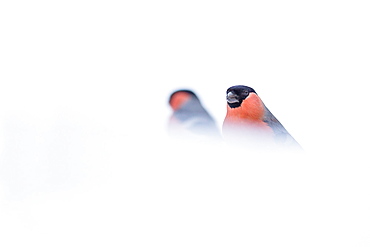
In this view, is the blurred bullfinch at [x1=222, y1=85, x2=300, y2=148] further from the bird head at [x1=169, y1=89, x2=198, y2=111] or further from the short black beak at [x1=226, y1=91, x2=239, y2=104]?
the bird head at [x1=169, y1=89, x2=198, y2=111]

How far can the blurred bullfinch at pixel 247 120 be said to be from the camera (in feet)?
A: 6.21

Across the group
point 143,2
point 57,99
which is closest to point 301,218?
point 57,99

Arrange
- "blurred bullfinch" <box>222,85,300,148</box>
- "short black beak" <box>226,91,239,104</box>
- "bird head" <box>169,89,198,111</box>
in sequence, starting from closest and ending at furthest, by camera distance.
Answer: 1. "blurred bullfinch" <box>222,85,300,148</box>
2. "short black beak" <box>226,91,239,104</box>
3. "bird head" <box>169,89,198,111</box>

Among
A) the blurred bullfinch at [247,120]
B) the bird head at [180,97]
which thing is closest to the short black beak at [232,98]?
the blurred bullfinch at [247,120]

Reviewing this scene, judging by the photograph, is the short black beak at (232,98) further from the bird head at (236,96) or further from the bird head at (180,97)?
the bird head at (180,97)

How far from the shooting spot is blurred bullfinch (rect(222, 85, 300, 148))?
1.89 m

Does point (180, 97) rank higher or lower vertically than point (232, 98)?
higher

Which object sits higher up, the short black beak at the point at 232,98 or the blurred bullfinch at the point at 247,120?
the short black beak at the point at 232,98

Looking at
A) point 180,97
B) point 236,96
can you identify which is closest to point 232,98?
point 236,96

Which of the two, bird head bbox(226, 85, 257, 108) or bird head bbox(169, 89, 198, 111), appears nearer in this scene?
bird head bbox(226, 85, 257, 108)

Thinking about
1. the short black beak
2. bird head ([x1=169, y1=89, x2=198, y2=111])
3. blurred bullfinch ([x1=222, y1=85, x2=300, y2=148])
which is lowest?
blurred bullfinch ([x1=222, y1=85, x2=300, y2=148])

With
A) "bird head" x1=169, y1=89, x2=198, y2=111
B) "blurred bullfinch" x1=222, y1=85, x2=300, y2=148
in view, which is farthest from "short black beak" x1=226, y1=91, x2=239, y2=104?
"bird head" x1=169, y1=89, x2=198, y2=111

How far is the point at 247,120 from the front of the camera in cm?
201

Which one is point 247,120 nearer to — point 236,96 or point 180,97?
point 236,96
